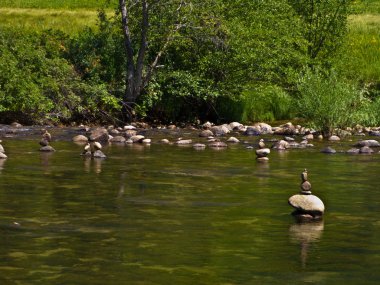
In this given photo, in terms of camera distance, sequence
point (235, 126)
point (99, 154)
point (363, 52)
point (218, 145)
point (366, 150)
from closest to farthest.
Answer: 1. point (99, 154)
2. point (366, 150)
3. point (218, 145)
4. point (235, 126)
5. point (363, 52)

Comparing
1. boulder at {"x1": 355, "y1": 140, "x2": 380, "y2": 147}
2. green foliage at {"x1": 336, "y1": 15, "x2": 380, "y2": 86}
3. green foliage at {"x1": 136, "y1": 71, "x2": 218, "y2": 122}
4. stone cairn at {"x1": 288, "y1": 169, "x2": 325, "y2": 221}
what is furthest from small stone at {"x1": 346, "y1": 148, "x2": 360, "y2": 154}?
green foliage at {"x1": 336, "y1": 15, "x2": 380, "y2": 86}

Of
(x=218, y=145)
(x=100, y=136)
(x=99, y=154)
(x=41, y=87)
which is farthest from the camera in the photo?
(x=41, y=87)

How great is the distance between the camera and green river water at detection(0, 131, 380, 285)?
9828mm

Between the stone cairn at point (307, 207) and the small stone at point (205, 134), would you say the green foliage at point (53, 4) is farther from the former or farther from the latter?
the stone cairn at point (307, 207)

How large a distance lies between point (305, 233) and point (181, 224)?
1.63 meters

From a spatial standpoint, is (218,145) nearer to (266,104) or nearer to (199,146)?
(199,146)

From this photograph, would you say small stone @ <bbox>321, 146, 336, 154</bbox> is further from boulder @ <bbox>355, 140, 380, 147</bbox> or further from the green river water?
the green river water

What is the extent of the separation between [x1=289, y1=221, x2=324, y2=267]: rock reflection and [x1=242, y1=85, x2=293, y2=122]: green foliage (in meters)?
23.5

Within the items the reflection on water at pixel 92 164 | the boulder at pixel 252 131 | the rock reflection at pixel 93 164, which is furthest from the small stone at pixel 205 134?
the rock reflection at pixel 93 164

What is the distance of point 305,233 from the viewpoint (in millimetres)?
12219

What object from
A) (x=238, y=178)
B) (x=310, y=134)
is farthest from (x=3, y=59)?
(x=238, y=178)

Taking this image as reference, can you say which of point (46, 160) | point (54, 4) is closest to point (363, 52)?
point (46, 160)

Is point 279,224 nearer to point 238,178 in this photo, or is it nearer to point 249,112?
point 238,178

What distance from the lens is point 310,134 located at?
3097cm
